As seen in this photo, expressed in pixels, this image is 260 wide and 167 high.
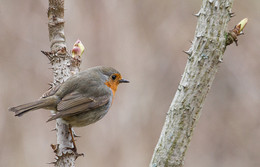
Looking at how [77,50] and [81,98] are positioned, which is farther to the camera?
[81,98]

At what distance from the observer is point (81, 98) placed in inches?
170

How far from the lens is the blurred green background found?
22.7 feet

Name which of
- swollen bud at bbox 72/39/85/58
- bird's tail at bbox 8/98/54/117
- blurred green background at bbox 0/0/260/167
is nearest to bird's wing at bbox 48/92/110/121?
bird's tail at bbox 8/98/54/117

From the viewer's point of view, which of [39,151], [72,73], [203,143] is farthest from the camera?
[203,143]

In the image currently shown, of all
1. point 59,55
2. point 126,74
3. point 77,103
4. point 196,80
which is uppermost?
point 126,74

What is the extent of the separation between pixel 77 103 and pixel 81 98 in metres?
0.11

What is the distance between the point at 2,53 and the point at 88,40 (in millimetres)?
1635

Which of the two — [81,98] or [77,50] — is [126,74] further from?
[77,50]

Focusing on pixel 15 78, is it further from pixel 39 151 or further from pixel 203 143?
pixel 203 143

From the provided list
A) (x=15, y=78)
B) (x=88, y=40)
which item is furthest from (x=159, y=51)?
(x=15, y=78)

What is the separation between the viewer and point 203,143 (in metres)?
8.54

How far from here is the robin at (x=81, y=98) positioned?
3.96 metres

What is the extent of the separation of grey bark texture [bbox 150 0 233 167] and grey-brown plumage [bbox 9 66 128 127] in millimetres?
1445

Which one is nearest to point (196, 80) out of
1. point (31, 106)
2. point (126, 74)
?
point (31, 106)
